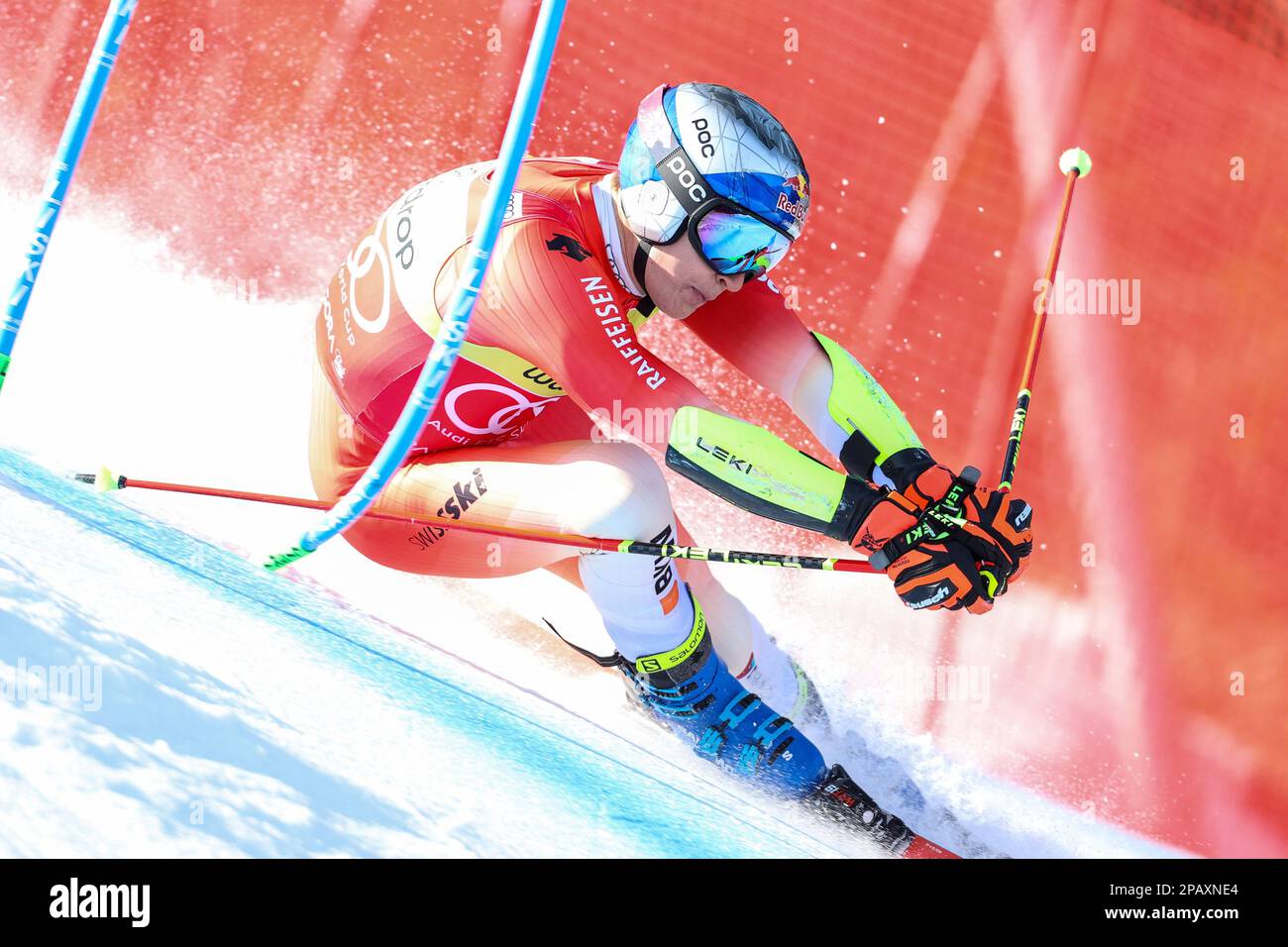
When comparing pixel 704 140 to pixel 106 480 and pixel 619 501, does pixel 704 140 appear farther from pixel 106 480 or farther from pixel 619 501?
pixel 106 480

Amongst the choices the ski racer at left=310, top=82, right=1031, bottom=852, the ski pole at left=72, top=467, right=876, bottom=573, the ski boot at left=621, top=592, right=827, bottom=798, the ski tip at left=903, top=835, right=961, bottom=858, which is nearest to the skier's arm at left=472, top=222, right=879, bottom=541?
the ski racer at left=310, top=82, right=1031, bottom=852

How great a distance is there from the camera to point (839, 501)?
200 cm

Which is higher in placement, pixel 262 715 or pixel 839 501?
pixel 839 501

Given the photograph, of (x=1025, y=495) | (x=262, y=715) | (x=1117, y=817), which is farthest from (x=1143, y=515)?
(x=262, y=715)

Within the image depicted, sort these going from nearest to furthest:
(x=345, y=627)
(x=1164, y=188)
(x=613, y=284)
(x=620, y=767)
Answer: (x=613, y=284) → (x=620, y=767) → (x=345, y=627) → (x=1164, y=188)

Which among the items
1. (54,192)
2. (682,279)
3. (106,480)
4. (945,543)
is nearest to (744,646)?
(945,543)

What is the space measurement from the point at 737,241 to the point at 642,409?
393 millimetres

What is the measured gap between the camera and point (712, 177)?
2051 mm

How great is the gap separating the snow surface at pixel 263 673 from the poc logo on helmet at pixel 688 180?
110cm

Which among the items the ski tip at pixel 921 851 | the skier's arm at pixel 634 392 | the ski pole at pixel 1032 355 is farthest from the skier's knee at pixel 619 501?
the ski tip at pixel 921 851

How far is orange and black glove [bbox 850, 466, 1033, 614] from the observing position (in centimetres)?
200

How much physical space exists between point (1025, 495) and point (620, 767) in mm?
1952

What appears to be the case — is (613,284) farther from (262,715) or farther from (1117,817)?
(1117,817)

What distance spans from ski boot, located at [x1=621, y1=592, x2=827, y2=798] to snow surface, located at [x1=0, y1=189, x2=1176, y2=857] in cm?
14
